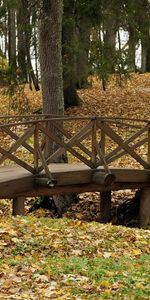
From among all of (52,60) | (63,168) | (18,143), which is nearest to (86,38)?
(52,60)

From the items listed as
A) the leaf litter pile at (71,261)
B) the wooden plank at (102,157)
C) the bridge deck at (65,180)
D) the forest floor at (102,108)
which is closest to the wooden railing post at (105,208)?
the forest floor at (102,108)

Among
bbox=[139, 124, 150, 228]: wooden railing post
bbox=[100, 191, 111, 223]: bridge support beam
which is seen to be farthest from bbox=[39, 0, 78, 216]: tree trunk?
bbox=[139, 124, 150, 228]: wooden railing post

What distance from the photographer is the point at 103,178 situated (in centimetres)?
1342

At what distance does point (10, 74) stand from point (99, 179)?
913 centimetres

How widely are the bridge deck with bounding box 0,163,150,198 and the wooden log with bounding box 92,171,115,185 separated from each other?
0.34 feet

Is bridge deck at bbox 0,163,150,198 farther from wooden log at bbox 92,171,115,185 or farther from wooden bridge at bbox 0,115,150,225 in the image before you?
wooden log at bbox 92,171,115,185

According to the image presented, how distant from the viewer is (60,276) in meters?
7.50

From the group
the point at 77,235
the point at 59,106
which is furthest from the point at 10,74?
the point at 77,235

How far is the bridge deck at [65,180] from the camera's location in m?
12.1

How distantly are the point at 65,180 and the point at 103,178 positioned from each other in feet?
2.82

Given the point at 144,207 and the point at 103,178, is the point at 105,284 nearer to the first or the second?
the point at 103,178

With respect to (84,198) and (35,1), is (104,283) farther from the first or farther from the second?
(35,1)

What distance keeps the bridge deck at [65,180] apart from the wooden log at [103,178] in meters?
0.10

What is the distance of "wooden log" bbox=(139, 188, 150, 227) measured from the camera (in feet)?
49.2
